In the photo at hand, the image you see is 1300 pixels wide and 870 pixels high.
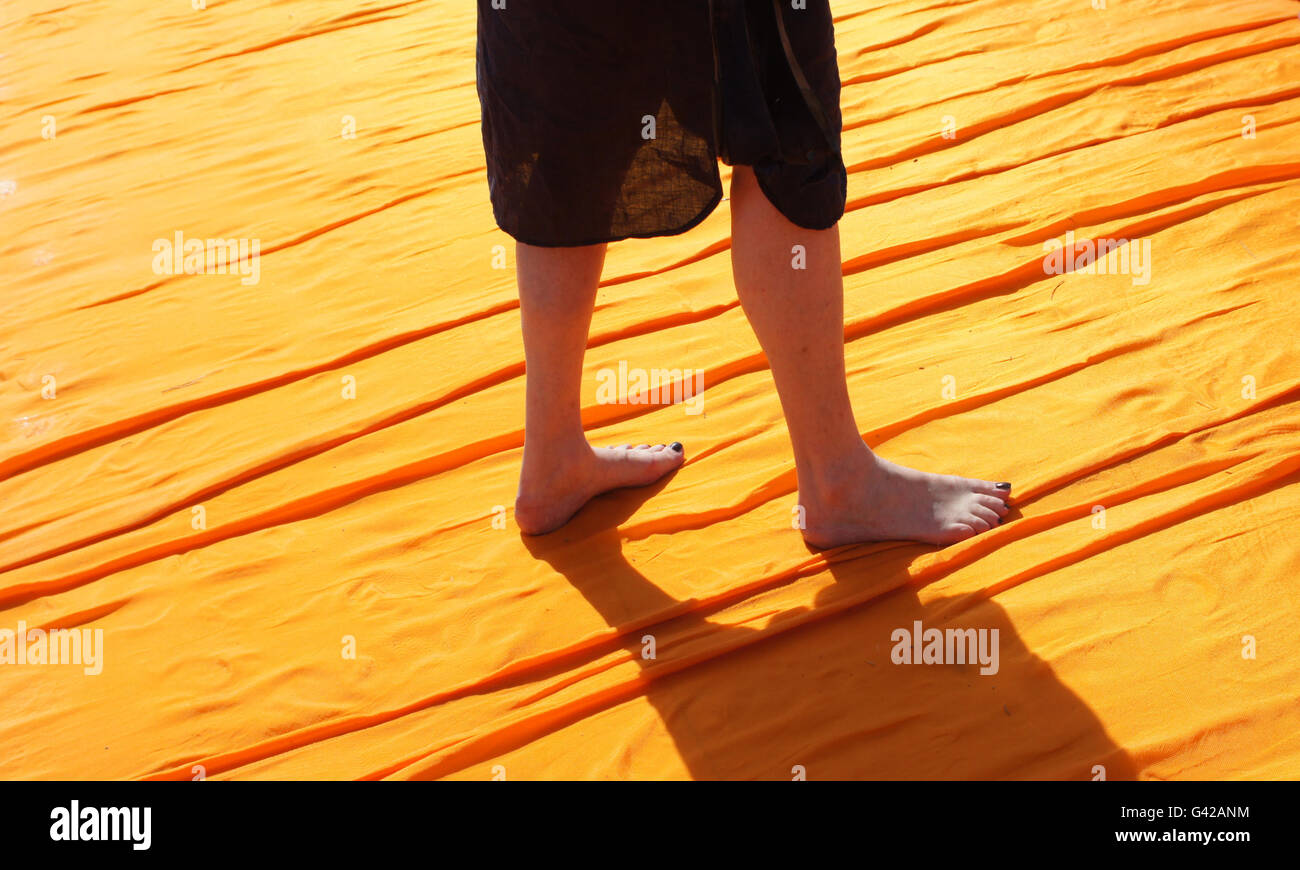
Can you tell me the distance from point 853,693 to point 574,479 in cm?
58

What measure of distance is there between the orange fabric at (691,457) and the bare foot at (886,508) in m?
0.03

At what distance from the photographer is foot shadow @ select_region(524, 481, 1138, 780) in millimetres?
1286

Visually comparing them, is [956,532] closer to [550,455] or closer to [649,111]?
[550,455]

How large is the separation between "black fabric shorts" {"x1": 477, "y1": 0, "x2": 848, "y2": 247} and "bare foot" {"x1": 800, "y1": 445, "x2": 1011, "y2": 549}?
420 mm

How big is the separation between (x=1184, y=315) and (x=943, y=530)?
0.81 metres

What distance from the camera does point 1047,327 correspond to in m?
1.99

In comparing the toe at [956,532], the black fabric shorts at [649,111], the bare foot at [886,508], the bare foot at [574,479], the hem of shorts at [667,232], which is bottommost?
the toe at [956,532]

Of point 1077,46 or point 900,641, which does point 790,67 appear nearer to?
point 900,641

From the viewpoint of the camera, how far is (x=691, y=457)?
1.84 metres

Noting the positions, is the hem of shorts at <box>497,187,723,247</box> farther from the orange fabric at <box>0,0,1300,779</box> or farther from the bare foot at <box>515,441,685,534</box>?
the orange fabric at <box>0,0,1300,779</box>

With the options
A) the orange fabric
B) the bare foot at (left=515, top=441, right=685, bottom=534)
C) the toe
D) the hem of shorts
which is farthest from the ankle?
the toe

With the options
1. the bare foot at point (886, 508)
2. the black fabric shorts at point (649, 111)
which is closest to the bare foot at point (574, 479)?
the bare foot at point (886, 508)

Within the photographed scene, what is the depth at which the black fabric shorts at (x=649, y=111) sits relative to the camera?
4.01 feet

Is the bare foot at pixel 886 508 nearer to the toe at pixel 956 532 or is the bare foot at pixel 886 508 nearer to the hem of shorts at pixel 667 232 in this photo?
the toe at pixel 956 532
